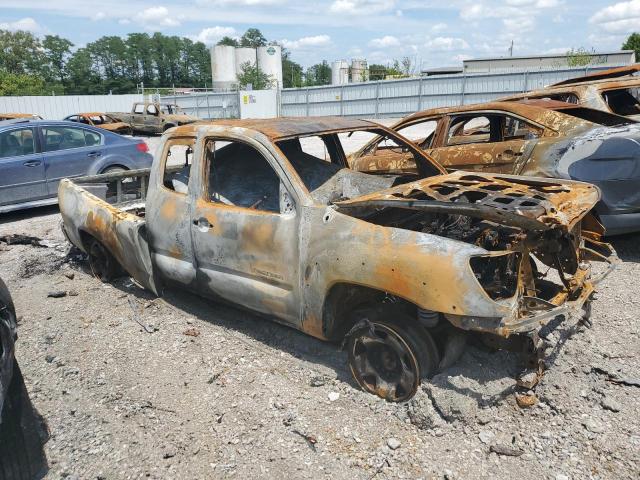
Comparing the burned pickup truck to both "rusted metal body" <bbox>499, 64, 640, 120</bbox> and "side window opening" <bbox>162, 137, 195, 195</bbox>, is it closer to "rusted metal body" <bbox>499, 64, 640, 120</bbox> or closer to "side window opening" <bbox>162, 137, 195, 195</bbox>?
"side window opening" <bbox>162, 137, 195, 195</bbox>

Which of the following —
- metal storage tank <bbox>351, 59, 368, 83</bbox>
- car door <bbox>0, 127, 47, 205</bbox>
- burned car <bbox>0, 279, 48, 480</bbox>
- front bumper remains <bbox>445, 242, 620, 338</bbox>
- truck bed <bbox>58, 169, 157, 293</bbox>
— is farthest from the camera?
metal storage tank <bbox>351, 59, 368, 83</bbox>

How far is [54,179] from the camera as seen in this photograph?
331 inches

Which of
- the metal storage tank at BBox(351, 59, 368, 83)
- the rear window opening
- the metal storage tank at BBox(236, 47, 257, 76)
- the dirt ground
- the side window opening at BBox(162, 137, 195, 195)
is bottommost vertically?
the dirt ground

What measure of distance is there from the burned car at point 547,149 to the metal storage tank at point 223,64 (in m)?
54.2

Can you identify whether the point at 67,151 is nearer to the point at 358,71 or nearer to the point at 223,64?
the point at 358,71

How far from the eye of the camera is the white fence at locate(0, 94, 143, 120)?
30.7 meters

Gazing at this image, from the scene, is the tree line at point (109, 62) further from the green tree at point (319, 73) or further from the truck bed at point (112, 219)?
the truck bed at point (112, 219)

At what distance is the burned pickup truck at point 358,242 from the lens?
9.01 ft

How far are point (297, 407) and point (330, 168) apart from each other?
1947mm

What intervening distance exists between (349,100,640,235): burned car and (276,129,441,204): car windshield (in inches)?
32.5

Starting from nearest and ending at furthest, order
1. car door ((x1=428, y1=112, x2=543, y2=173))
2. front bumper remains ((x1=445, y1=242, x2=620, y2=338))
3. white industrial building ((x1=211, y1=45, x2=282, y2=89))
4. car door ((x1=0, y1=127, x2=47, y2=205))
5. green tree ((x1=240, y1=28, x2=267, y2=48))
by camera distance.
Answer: front bumper remains ((x1=445, y1=242, x2=620, y2=338)) → car door ((x1=428, y1=112, x2=543, y2=173)) → car door ((x1=0, y1=127, x2=47, y2=205)) → white industrial building ((x1=211, y1=45, x2=282, y2=89)) → green tree ((x1=240, y1=28, x2=267, y2=48))

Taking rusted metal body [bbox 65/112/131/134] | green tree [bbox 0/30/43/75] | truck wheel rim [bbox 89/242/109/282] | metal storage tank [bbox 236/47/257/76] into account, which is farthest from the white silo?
truck wheel rim [bbox 89/242/109/282]

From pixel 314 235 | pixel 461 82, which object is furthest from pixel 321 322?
pixel 461 82

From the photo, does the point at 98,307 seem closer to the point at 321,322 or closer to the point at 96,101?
the point at 321,322
